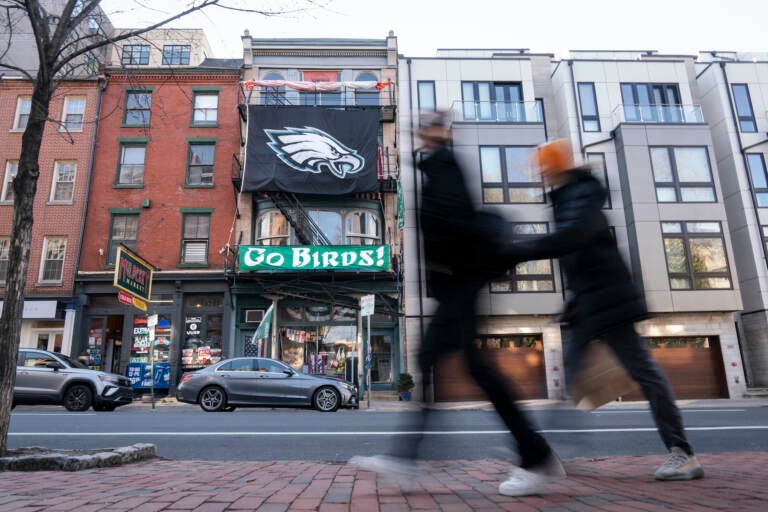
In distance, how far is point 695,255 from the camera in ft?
64.4

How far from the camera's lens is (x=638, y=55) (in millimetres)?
25641

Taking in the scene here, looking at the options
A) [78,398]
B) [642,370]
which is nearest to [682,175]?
[642,370]

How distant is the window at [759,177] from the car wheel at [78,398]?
81.6 feet

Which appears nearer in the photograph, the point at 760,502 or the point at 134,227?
the point at 760,502

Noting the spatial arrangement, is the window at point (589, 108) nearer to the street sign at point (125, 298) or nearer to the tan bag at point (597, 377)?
the street sign at point (125, 298)

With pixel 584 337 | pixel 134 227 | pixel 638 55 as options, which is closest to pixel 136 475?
pixel 584 337

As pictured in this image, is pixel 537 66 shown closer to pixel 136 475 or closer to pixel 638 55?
pixel 638 55

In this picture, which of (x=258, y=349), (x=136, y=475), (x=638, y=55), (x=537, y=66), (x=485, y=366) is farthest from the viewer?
(x=638, y=55)

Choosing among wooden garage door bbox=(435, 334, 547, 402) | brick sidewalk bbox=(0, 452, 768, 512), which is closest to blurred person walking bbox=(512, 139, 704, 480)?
brick sidewalk bbox=(0, 452, 768, 512)

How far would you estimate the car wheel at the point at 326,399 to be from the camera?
38.3ft

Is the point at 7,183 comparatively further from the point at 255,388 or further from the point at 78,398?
the point at 255,388

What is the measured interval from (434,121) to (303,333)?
16.7m

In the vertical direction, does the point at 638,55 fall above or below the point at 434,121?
above

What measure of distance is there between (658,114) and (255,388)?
20027 millimetres
